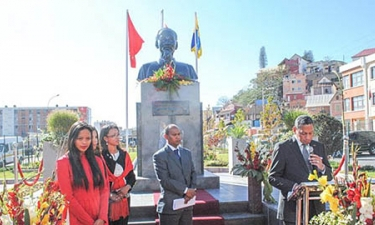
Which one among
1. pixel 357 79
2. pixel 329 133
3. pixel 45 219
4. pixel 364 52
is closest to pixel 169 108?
pixel 45 219

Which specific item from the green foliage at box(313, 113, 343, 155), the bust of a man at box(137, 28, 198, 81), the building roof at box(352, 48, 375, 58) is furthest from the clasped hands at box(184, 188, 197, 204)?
the building roof at box(352, 48, 375, 58)

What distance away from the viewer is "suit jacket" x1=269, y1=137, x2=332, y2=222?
3238 millimetres

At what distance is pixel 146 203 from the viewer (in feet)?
19.4

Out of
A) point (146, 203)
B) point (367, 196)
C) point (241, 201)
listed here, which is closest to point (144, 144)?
point (146, 203)

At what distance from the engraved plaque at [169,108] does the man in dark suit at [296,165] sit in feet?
14.6

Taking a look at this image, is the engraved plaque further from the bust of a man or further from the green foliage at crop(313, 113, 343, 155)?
the green foliage at crop(313, 113, 343, 155)

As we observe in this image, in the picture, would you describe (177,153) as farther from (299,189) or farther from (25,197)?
(25,197)

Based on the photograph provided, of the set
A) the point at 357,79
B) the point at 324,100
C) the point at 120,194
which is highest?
the point at 357,79

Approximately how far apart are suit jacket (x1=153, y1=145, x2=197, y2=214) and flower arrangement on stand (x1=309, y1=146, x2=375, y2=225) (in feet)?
5.79

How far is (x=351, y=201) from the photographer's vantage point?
6.76 feet

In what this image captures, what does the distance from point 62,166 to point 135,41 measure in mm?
8663

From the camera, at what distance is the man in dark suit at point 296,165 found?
126 inches

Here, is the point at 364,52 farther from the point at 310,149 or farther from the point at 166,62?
the point at 310,149

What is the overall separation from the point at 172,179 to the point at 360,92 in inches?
1433
